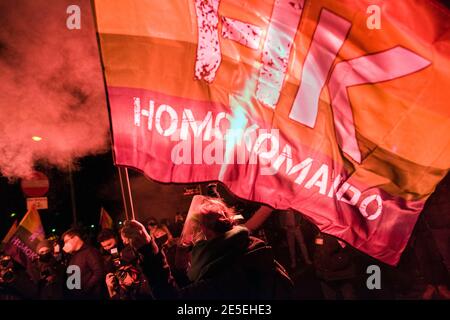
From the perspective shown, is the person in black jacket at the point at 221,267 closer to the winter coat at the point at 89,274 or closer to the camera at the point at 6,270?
the winter coat at the point at 89,274

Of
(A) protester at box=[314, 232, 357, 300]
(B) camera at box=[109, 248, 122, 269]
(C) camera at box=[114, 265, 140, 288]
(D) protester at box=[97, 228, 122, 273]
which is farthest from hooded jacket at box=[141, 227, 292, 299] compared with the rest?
(B) camera at box=[109, 248, 122, 269]

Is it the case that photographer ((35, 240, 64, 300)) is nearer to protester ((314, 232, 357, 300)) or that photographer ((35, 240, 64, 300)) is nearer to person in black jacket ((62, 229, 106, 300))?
person in black jacket ((62, 229, 106, 300))

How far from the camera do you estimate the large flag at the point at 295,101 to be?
2449mm

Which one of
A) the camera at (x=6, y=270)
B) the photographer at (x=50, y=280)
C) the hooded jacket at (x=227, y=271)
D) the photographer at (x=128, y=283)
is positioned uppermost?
the hooded jacket at (x=227, y=271)

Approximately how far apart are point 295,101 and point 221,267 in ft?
3.88

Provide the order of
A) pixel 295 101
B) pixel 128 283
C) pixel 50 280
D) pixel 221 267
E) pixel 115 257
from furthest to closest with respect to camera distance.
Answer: pixel 115 257 → pixel 50 280 → pixel 128 283 → pixel 295 101 → pixel 221 267

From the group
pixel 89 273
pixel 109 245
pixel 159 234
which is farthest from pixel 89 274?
pixel 159 234

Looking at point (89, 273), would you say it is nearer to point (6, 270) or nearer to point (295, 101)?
point (6, 270)

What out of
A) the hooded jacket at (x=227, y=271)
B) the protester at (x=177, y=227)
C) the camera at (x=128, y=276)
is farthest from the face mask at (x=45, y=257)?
the hooded jacket at (x=227, y=271)

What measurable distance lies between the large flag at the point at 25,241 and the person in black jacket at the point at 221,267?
4357 millimetres

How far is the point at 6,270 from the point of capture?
5234mm

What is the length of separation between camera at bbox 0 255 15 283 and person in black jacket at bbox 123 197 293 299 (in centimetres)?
376
